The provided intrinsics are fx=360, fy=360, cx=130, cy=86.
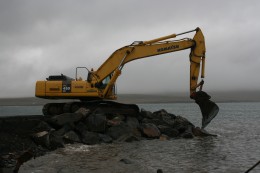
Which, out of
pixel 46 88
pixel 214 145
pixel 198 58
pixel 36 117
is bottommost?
pixel 214 145

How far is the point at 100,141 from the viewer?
57.2 feet

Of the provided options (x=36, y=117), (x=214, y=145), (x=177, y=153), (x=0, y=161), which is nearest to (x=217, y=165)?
(x=177, y=153)

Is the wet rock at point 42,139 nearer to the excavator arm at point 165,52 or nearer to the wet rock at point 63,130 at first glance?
Answer: the wet rock at point 63,130

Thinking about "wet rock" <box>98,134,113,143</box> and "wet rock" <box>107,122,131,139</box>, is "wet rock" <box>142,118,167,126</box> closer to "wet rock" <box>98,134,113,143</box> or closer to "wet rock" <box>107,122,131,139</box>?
"wet rock" <box>107,122,131,139</box>

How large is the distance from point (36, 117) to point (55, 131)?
1.48 m

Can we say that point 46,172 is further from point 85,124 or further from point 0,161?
point 85,124

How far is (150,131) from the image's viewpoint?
19.3 meters

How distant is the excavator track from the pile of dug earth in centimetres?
26

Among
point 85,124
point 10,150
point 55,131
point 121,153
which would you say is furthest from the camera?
point 85,124

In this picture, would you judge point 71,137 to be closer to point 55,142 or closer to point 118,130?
point 55,142

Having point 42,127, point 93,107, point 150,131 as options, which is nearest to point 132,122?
point 150,131

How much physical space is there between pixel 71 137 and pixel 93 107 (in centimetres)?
389

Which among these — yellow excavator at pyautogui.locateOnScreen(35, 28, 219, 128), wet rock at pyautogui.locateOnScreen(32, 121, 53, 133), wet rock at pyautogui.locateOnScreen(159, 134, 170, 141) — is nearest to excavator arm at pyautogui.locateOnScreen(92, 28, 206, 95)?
yellow excavator at pyautogui.locateOnScreen(35, 28, 219, 128)

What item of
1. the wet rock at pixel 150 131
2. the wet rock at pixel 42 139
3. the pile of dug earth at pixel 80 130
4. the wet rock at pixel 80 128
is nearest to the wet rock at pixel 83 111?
the pile of dug earth at pixel 80 130
